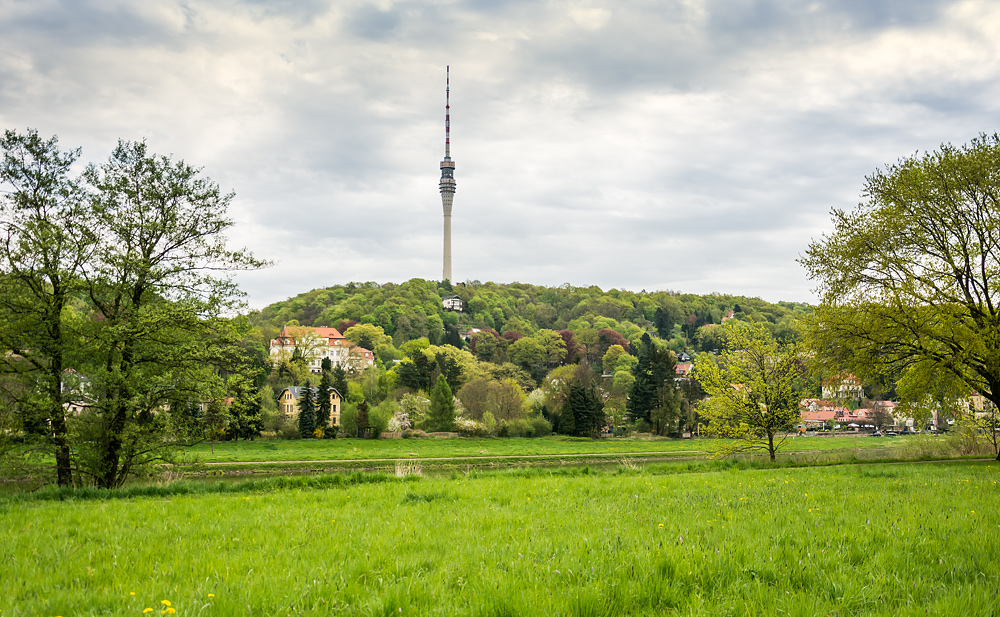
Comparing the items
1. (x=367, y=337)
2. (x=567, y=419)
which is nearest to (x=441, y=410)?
(x=567, y=419)

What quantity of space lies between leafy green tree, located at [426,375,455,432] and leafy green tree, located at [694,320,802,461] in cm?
4181

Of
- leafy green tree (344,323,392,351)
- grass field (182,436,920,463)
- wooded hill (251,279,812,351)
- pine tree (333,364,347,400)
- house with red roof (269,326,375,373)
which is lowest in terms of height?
grass field (182,436,920,463)

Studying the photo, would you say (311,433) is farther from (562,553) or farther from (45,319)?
(562,553)

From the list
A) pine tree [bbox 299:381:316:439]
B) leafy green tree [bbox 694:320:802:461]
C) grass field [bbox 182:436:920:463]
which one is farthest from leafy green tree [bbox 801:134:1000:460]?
pine tree [bbox 299:381:316:439]

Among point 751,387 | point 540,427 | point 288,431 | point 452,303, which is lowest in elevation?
point 540,427

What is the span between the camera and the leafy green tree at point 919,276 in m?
19.3

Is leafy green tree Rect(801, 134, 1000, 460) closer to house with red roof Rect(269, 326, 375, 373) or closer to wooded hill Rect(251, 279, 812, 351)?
house with red roof Rect(269, 326, 375, 373)

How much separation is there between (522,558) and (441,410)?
6444cm

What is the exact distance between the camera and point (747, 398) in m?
29.0

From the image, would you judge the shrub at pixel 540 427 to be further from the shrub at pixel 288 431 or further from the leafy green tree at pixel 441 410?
the shrub at pixel 288 431

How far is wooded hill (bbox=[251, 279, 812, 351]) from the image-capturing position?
458 ft

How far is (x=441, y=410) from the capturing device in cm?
6869

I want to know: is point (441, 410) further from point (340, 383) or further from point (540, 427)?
point (340, 383)

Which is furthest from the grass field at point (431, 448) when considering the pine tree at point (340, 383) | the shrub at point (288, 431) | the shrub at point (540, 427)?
the pine tree at point (340, 383)
